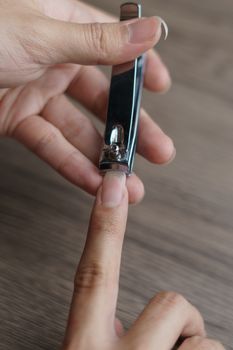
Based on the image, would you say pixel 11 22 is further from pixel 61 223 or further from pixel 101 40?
pixel 61 223

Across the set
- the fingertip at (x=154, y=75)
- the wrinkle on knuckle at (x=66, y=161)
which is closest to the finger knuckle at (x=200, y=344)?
the wrinkle on knuckle at (x=66, y=161)

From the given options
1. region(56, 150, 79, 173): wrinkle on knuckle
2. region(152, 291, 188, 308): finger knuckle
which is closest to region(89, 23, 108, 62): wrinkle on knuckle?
region(56, 150, 79, 173): wrinkle on knuckle

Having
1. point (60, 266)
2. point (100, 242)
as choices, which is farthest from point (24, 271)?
point (100, 242)

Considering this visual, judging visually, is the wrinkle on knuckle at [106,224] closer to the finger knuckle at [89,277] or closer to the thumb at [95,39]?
the finger knuckle at [89,277]

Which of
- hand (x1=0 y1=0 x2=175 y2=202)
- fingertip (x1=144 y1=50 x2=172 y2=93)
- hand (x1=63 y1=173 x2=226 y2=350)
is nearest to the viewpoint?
hand (x1=63 y1=173 x2=226 y2=350)

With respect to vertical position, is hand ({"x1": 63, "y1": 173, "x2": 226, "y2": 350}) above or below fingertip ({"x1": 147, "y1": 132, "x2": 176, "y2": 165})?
below

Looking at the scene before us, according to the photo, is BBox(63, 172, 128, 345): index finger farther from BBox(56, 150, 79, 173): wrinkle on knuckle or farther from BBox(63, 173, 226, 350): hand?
BBox(56, 150, 79, 173): wrinkle on knuckle
